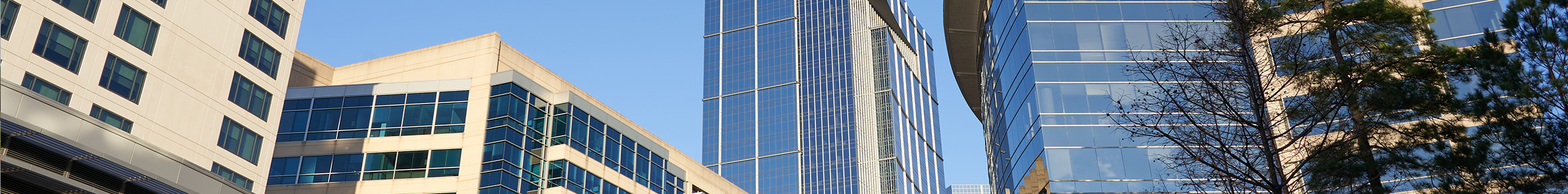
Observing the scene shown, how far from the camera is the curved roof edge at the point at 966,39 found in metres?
57.7

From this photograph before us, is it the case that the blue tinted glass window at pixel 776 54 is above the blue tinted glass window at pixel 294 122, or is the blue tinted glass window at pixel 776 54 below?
above

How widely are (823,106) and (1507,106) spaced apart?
146 m

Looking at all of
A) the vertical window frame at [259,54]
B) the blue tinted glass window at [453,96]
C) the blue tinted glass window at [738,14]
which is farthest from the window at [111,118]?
the blue tinted glass window at [738,14]

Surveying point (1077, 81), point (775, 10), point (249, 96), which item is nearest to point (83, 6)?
point (249, 96)

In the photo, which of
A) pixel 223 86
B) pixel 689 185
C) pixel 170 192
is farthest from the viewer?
pixel 689 185

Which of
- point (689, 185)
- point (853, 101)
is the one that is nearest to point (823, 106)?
point (853, 101)

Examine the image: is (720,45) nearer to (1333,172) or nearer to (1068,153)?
(1068,153)

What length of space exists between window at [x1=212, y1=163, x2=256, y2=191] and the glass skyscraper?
12031cm

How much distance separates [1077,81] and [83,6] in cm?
3375

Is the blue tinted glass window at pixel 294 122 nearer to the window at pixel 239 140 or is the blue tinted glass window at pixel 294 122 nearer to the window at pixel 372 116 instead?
the window at pixel 372 116

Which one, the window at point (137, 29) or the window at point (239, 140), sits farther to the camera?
the window at point (239, 140)

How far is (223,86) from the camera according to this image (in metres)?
36.4

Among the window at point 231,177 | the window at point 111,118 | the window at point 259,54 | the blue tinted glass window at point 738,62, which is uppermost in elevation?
the blue tinted glass window at point 738,62

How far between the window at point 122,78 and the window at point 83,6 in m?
1.27
